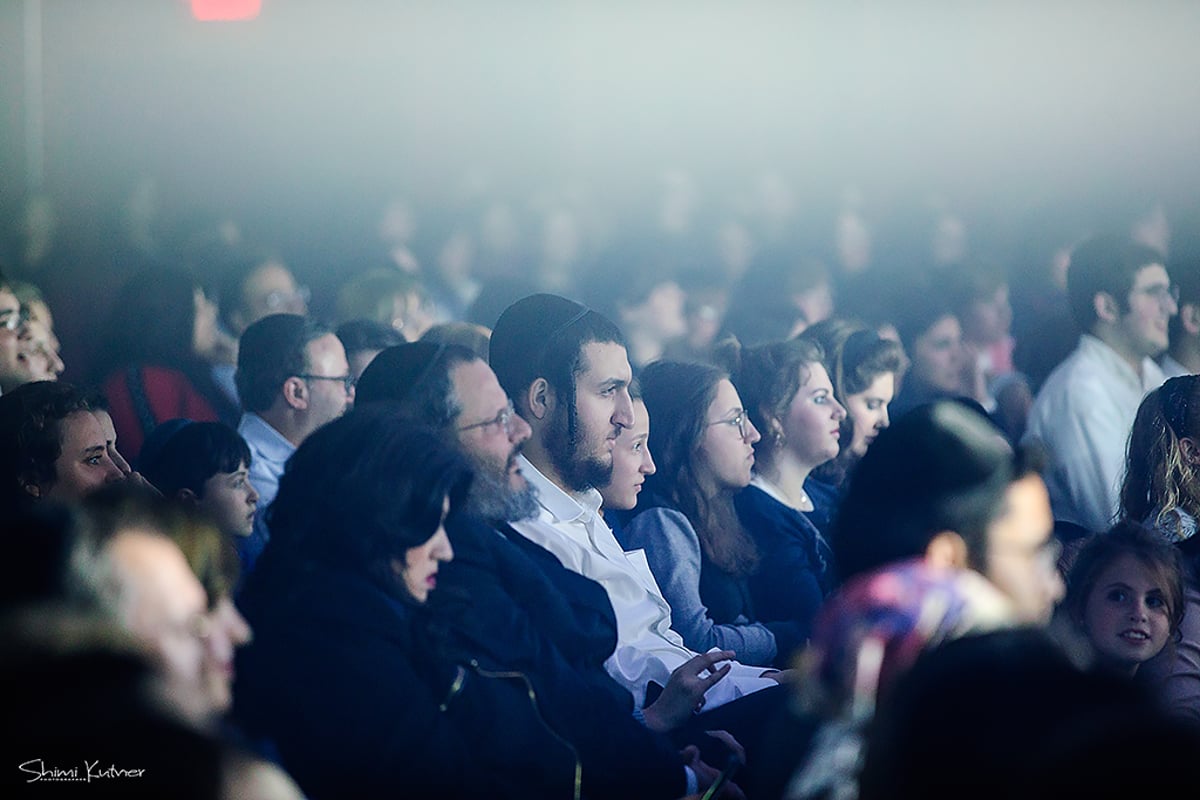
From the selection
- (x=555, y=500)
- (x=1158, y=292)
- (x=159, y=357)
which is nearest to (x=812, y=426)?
(x=555, y=500)

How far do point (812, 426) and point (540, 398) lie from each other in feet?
2.88

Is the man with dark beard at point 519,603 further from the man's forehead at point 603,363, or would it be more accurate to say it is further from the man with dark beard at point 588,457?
the man's forehead at point 603,363

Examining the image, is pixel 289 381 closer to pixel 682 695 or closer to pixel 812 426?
pixel 682 695

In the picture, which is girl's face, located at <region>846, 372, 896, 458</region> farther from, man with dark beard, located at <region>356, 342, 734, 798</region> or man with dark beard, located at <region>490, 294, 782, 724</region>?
man with dark beard, located at <region>356, 342, 734, 798</region>

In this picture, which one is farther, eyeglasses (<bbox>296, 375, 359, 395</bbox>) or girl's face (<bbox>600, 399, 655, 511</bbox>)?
eyeglasses (<bbox>296, 375, 359, 395</bbox>)

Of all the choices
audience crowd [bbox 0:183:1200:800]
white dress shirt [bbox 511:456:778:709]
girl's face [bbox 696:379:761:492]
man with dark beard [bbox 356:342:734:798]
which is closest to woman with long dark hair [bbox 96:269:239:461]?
audience crowd [bbox 0:183:1200:800]

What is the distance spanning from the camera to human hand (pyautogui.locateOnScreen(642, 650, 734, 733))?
9.05 ft

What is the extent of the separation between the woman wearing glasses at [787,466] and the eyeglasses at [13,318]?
1880 mm

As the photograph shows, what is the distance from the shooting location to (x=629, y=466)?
304 centimetres

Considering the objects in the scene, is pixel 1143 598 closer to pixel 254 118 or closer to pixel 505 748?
pixel 505 748

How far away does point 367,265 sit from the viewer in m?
5.11

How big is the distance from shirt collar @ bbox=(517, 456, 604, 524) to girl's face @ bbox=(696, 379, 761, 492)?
434 mm

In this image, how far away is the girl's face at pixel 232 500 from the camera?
2682 millimetres

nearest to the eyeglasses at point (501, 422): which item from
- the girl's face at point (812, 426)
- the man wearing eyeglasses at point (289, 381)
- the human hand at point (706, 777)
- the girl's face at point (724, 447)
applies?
the man wearing eyeglasses at point (289, 381)
